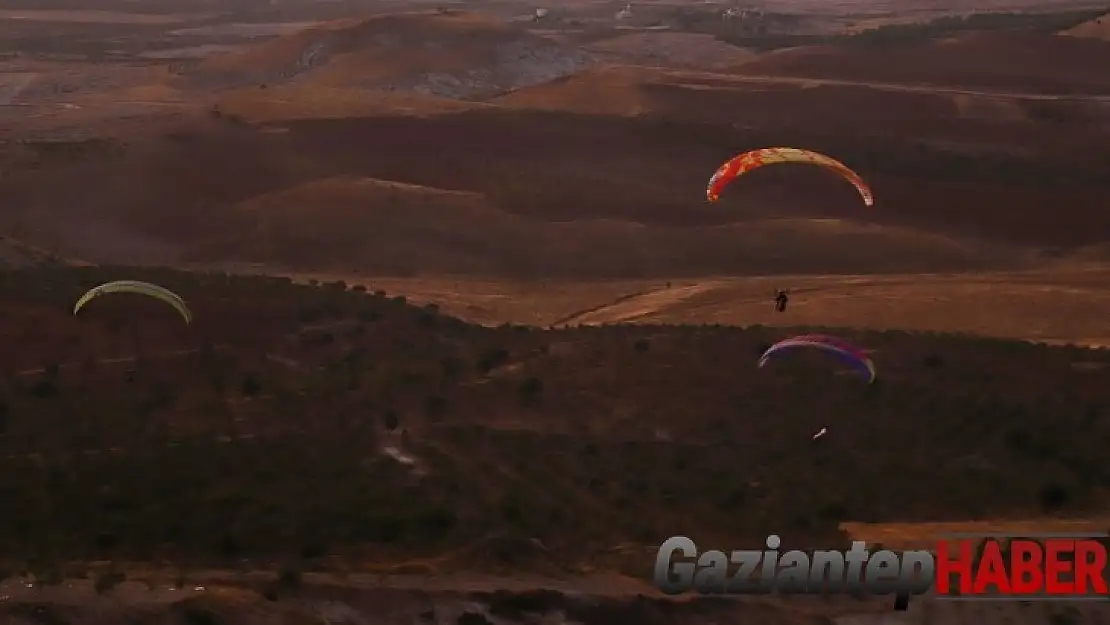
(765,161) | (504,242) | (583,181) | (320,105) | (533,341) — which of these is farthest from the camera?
(320,105)

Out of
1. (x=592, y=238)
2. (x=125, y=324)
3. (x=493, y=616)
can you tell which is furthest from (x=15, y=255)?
(x=493, y=616)

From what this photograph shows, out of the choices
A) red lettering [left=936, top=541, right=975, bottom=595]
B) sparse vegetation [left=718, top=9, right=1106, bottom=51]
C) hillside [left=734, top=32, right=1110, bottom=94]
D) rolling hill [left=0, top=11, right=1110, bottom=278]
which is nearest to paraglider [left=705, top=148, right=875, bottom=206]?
red lettering [left=936, top=541, right=975, bottom=595]

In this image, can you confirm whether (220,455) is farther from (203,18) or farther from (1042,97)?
(203,18)

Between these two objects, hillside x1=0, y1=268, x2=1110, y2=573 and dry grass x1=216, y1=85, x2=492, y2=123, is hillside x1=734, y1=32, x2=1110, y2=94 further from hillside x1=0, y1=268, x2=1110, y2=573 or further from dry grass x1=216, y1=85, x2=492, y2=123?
hillside x1=0, y1=268, x2=1110, y2=573

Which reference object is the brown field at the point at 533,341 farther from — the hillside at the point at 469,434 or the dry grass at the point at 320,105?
the dry grass at the point at 320,105

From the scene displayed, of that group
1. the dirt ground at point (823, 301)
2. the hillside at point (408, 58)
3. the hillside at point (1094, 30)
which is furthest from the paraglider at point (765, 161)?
the hillside at point (1094, 30)

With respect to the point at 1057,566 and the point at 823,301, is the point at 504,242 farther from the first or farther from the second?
the point at 1057,566

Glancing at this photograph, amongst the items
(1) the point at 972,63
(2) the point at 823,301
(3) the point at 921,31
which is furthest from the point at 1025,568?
(3) the point at 921,31
